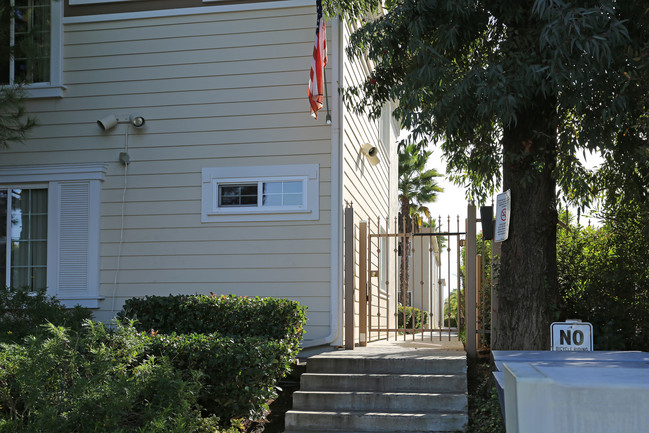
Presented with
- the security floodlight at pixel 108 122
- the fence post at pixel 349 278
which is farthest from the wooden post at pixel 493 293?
the security floodlight at pixel 108 122

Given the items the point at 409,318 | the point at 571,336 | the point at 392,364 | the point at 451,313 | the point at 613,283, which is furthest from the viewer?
the point at 451,313

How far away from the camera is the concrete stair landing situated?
6980 mm

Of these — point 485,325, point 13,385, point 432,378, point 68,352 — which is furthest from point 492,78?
point 13,385

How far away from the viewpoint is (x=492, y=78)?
21.8 ft

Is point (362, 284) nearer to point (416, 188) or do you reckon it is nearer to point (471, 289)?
point (471, 289)

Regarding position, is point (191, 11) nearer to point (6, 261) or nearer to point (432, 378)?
point (6, 261)

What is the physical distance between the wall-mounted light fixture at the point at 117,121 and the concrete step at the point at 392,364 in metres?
4.16

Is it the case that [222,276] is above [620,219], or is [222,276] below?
below

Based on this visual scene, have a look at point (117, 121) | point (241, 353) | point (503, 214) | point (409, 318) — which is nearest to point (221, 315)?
point (241, 353)

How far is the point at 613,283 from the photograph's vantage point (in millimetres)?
7969

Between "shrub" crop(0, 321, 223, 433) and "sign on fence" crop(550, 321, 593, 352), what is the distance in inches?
112

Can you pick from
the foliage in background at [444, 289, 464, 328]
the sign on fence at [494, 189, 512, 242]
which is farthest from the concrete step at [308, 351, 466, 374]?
the foliage in background at [444, 289, 464, 328]

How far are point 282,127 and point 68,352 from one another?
4559mm

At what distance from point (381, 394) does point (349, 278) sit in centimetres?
202
